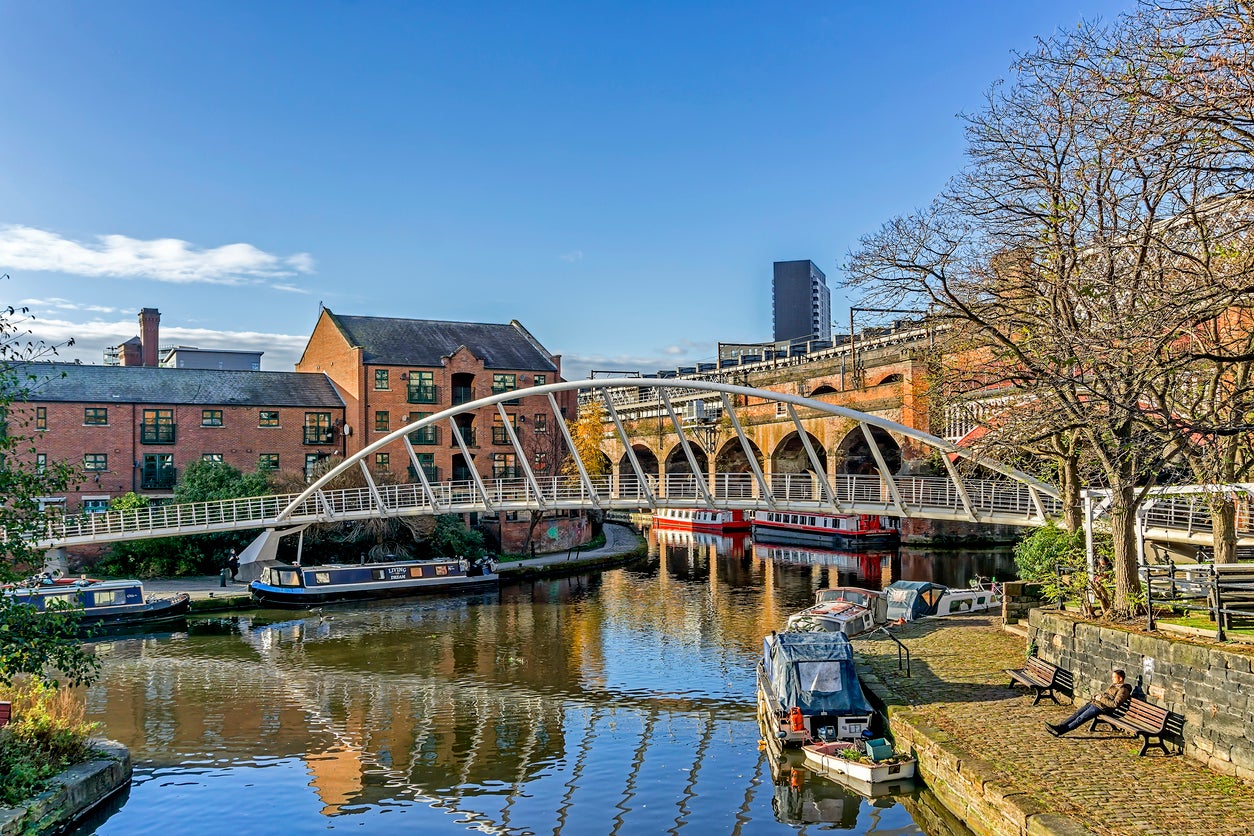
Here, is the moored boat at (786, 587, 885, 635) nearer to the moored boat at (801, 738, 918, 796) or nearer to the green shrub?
the moored boat at (801, 738, 918, 796)

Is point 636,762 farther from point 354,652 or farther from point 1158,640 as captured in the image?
point 354,652

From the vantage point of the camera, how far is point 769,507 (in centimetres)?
3031

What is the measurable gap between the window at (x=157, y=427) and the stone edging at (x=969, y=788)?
123ft

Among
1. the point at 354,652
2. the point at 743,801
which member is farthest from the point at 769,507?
the point at 743,801

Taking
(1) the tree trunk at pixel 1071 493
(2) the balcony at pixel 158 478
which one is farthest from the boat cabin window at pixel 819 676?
(2) the balcony at pixel 158 478

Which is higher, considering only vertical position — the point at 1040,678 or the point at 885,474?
the point at 885,474

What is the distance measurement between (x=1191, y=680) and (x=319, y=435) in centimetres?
4131

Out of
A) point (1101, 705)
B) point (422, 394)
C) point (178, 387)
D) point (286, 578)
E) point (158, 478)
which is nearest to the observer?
point (1101, 705)

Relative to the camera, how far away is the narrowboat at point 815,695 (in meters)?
16.7

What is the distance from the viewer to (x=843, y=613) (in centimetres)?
2541

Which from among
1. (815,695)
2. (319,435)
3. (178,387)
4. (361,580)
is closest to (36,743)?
(815,695)

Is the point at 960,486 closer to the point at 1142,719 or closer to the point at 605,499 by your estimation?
the point at 605,499

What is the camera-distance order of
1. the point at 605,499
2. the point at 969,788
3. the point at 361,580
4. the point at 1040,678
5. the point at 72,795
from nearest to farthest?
the point at 969,788 < the point at 72,795 < the point at 1040,678 < the point at 605,499 < the point at 361,580

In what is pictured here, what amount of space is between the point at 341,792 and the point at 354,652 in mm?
11350
